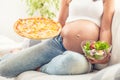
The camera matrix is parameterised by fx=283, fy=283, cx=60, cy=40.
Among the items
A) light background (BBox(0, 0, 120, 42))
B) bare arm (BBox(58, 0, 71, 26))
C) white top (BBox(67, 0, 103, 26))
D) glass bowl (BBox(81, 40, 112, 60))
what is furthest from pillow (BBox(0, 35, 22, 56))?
light background (BBox(0, 0, 120, 42))

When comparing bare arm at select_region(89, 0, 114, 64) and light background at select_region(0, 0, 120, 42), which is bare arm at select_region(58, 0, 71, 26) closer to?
bare arm at select_region(89, 0, 114, 64)

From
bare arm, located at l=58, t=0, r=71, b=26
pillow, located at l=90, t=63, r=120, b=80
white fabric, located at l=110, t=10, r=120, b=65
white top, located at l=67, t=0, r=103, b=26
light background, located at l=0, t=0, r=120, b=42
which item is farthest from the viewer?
light background, located at l=0, t=0, r=120, b=42

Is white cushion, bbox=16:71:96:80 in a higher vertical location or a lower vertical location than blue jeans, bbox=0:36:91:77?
lower

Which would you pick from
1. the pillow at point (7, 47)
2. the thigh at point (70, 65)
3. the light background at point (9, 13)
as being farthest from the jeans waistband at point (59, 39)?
the light background at point (9, 13)

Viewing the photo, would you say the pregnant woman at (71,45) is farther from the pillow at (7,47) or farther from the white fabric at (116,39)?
the pillow at (7,47)

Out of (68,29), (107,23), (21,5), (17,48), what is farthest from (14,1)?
(107,23)

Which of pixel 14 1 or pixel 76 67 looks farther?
pixel 14 1

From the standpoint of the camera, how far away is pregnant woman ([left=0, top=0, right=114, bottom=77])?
1682 mm

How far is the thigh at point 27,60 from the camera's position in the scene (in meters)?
1.75

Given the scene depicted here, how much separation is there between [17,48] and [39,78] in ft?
1.89

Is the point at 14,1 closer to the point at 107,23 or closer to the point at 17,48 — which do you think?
the point at 17,48

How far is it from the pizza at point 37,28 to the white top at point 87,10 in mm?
149

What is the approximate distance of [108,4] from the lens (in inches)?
72.0

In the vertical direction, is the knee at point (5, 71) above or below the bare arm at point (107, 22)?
below
